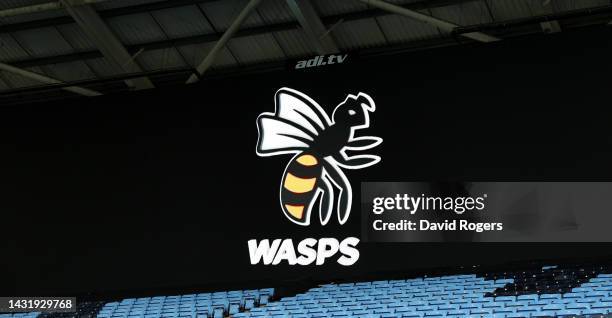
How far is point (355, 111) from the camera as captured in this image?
18375 mm

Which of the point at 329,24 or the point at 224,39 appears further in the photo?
the point at 329,24

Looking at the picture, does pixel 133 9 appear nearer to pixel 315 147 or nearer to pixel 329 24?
pixel 329 24

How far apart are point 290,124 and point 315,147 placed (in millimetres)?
780

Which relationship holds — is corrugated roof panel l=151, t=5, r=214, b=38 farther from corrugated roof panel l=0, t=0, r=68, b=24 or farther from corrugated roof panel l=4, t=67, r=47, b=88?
corrugated roof panel l=4, t=67, r=47, b=88

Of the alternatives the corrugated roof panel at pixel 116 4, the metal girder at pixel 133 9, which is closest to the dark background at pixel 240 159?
the metal girder at pixel 133 9

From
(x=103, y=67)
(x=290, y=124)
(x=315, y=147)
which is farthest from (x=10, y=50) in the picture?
(x=315, y=147)

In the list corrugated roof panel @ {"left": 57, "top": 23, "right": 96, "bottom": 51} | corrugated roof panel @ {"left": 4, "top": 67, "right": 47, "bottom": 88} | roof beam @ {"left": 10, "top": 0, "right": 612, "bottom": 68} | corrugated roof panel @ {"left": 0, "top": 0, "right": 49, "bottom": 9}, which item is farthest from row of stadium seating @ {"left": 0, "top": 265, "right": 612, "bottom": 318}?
corrugated roof panel @ {"left": 0, "top": 0, "right": 49, "bottom": 9}

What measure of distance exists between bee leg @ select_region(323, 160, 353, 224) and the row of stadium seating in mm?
1454

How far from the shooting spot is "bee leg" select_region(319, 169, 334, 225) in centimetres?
1809

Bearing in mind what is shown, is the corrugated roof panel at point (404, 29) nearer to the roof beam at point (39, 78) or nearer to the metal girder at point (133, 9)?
the metal girder at point (133, 9)

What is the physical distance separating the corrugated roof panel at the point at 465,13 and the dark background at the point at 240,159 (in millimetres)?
1699

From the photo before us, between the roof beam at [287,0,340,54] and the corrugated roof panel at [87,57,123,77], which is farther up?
the corrugated roof panel at [87,57,123,77]

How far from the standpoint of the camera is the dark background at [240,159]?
16.8 meters

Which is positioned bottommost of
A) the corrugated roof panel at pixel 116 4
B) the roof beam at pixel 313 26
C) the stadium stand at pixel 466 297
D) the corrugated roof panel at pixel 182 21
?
the stadium stand at pixel 466 297
